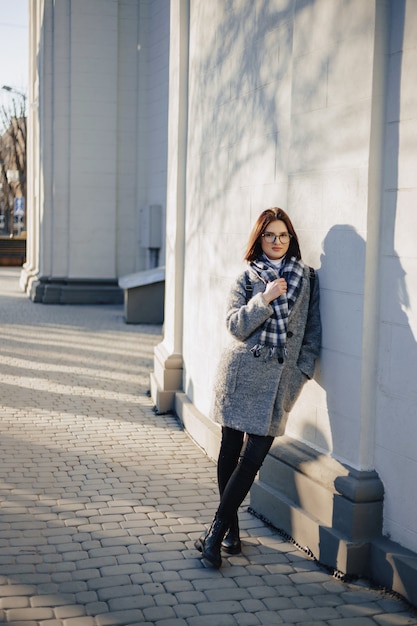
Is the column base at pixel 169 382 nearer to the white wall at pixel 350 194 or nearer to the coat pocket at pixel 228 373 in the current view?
the white wall at pixel 350 194

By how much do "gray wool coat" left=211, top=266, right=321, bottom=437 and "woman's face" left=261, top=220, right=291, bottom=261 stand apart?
0.15 m

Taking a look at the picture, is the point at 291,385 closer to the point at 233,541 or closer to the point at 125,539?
the point at 233,541

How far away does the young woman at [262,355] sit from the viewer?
15.4 feet

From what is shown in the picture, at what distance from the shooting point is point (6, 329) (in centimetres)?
1539

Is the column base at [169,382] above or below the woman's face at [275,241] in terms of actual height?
below

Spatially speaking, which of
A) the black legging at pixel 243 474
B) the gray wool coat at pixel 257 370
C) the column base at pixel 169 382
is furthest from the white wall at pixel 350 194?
the column base at pixel 169 382

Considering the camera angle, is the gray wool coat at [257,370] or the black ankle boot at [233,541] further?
the black ankle boot at [233,541]

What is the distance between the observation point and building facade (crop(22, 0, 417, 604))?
4.38 m

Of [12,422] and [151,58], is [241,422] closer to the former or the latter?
[12,422]

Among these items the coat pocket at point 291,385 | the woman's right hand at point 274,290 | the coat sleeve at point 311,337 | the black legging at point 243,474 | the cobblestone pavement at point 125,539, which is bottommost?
the cobblestone pavement at point 125,539

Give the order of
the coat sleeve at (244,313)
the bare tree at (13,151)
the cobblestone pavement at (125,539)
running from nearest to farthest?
the cobblestone pavement at (125,539), the coat sleeve at (244,313), the bare tree at (13,151)

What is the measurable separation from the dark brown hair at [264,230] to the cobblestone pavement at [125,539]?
1.69 meters

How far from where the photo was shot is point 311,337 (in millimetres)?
4922

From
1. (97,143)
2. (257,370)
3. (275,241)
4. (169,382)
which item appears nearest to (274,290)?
(275,241)
